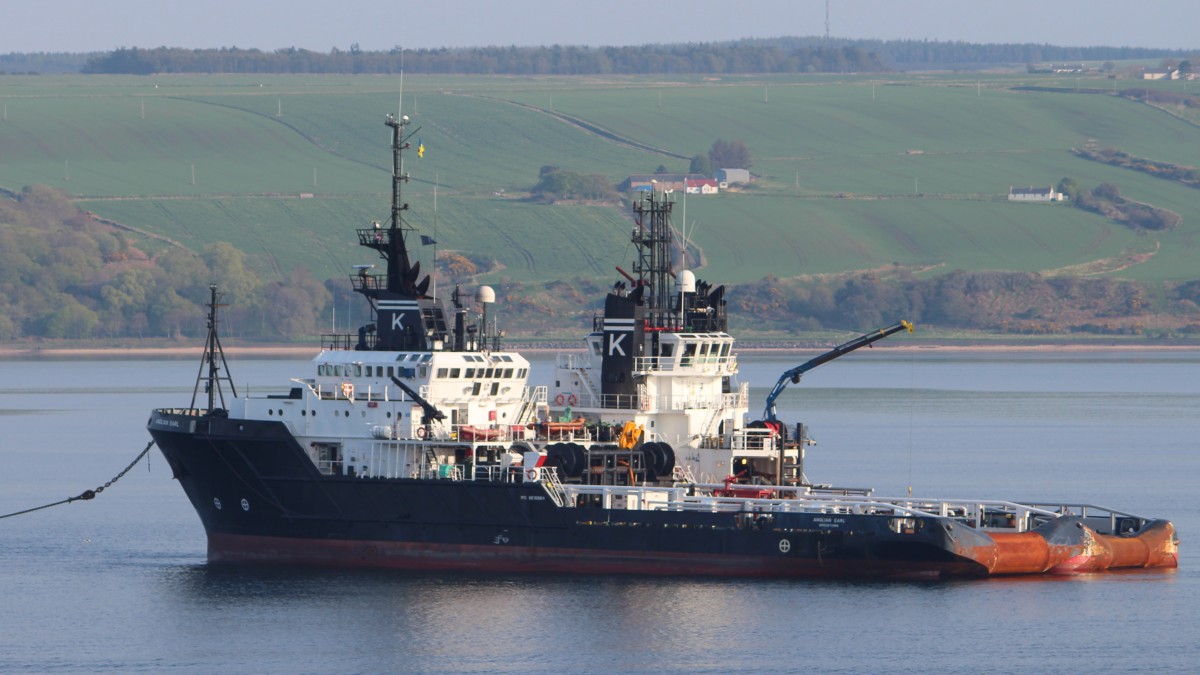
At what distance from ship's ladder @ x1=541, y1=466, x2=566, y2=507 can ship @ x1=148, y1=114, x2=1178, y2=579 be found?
6cm

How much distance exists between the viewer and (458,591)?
171 ft

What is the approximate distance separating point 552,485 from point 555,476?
271 millimetres


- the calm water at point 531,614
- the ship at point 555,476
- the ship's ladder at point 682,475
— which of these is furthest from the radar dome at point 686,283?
the calm water at point 531,614

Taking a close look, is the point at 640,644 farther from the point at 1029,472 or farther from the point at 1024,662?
the point at 1029,472

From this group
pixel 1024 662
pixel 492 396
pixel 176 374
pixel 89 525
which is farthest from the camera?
pixel 176 374

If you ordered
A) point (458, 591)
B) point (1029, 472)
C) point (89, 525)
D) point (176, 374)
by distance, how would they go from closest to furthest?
point (458, 591), point (89, 525), point (1029, 472), point (176, 374)

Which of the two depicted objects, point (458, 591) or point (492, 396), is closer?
point (458, 591)

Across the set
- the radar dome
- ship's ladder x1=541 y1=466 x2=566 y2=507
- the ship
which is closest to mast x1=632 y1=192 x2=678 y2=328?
the ship

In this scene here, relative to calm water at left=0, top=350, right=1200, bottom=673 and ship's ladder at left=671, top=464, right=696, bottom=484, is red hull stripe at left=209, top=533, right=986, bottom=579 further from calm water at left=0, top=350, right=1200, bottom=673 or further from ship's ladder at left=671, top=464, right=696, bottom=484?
ship's ladder at left=671, top=464, right=696, bottom=484

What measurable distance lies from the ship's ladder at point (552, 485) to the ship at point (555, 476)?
6 centimetres

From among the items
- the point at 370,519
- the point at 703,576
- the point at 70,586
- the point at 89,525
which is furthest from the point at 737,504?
the point at 89,525

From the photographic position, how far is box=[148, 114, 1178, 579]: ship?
52750mm

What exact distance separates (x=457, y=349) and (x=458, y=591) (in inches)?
287

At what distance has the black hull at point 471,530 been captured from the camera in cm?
5234
